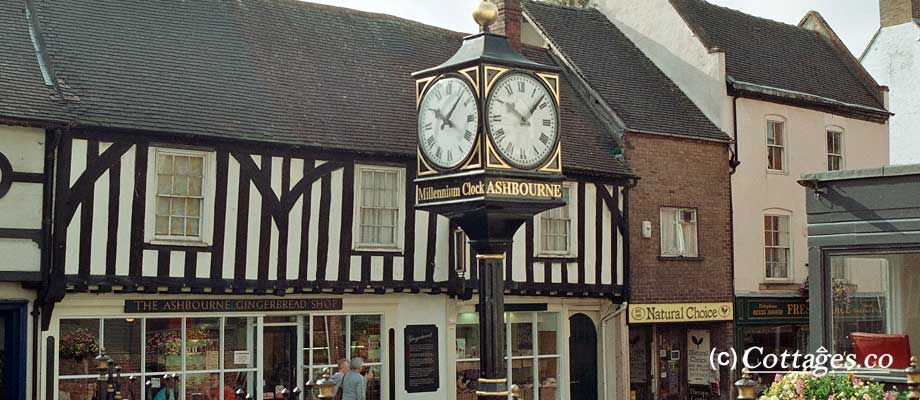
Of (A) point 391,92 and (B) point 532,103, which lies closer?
(B) point 532,103

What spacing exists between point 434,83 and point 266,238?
809 cm

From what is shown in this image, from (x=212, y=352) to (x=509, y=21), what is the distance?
889 centimetres

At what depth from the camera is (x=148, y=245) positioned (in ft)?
54.5

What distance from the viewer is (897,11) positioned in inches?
1233

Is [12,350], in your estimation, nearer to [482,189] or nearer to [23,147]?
[23,147]

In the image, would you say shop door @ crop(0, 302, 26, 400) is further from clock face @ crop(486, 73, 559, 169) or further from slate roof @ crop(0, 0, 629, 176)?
clock face @ crop(486, 73, 559, 169)

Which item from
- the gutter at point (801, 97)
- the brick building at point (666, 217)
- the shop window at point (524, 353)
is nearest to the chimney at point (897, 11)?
the gutter at point (801, 97)

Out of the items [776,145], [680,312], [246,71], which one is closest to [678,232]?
[680,312]

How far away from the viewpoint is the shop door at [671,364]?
77.9 ft

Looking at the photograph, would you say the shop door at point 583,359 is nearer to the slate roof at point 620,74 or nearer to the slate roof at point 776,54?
the slate roof at point 620,74

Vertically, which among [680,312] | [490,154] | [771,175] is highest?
[771,175]

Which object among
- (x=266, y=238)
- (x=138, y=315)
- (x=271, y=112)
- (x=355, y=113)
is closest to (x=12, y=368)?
(x=138, y=315)

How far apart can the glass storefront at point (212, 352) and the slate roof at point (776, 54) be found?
411 inches

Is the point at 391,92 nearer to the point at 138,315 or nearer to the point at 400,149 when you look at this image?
the point at 400,149
